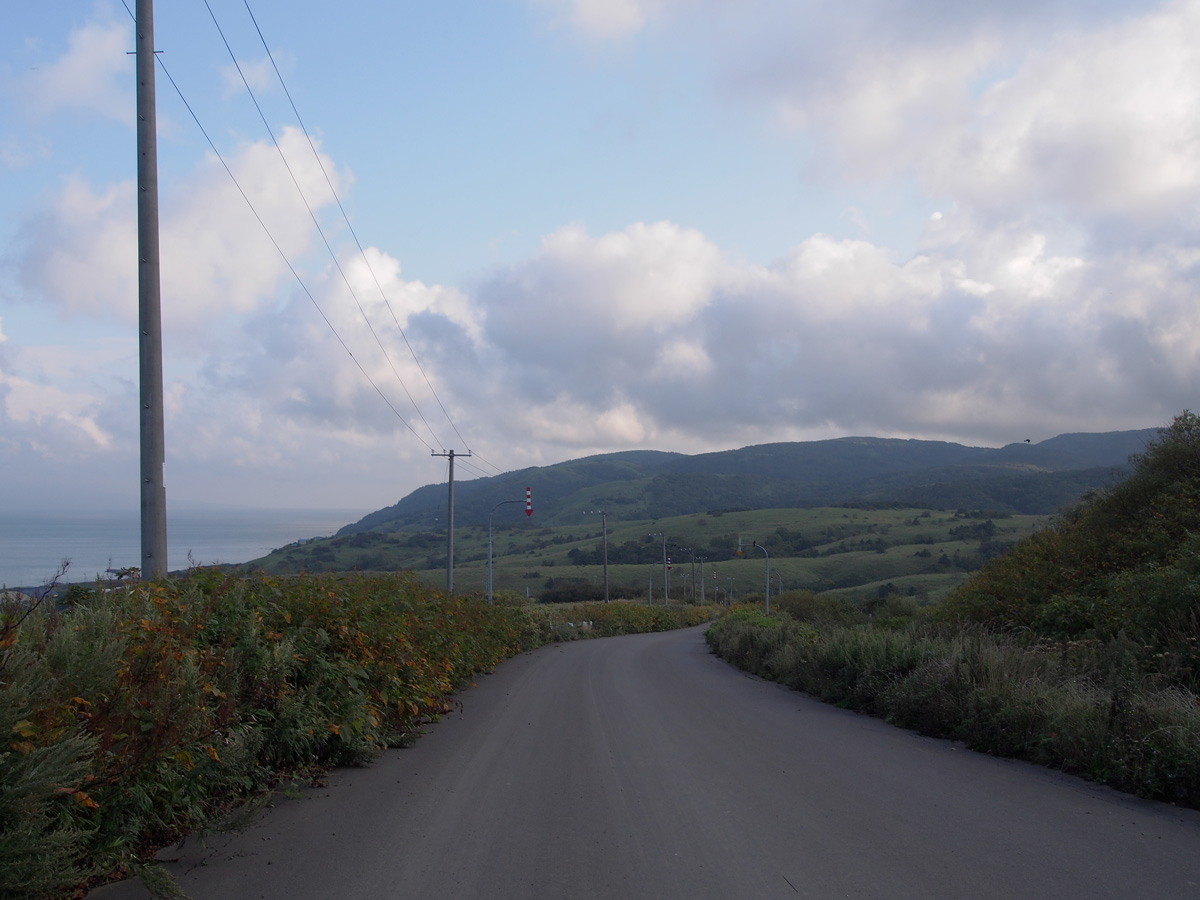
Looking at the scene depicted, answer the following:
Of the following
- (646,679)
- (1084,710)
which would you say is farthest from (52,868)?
(646,679)

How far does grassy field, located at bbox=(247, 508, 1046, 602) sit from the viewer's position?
252ft

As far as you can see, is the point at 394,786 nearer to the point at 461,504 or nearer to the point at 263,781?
the point at 263,781

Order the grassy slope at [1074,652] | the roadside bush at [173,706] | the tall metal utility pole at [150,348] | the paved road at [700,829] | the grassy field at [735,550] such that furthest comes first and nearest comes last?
the grassy field at [735,550]
the tall metal utility pole at [150,348]
the grassy slope at [1074,652]
the paved road at [700,829]
the roadside bush at [173,706]

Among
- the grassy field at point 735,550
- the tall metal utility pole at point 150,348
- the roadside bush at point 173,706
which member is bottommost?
the grassy field at point 735,550

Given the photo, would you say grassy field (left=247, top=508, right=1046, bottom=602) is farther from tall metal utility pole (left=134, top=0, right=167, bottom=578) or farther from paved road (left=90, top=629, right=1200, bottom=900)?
paved road (left=90, top=629, right=1200, bottom=900)

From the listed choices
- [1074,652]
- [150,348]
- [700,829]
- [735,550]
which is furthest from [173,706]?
[735,550]

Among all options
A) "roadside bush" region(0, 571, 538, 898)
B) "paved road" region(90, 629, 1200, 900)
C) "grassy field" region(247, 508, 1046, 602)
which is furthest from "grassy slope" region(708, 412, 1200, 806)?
"grassy field" region(247, 508, 1046, 602)

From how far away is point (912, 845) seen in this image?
5.59m

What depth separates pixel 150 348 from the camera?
877 cm

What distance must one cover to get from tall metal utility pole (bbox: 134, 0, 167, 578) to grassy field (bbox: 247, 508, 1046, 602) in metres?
39.2

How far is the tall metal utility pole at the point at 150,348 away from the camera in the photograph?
8586 millimetres

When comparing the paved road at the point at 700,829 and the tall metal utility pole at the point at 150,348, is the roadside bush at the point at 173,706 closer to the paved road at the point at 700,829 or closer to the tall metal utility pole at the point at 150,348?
the paved road at the point at 700,829

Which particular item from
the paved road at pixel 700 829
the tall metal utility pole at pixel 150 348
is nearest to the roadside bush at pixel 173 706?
the paved road at pixel 700 829

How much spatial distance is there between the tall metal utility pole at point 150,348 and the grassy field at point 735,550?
39249 mm
